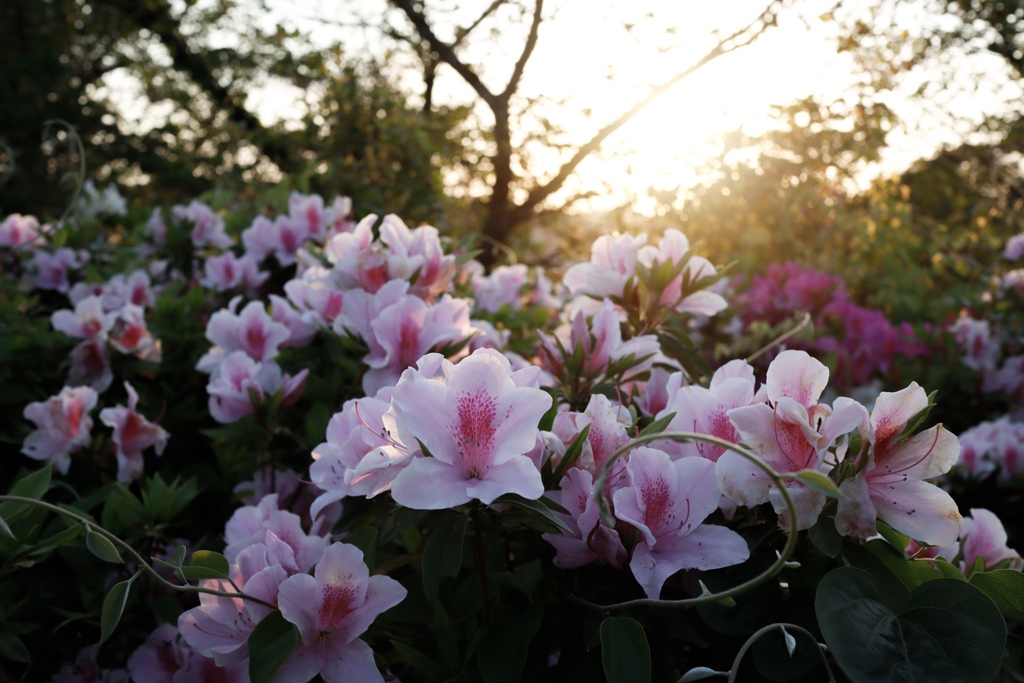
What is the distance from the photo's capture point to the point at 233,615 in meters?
0.97

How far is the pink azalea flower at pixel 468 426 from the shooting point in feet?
2.58

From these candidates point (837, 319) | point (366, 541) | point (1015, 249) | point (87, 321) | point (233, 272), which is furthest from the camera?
point (1015, 249)

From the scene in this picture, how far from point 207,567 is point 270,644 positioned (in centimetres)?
16

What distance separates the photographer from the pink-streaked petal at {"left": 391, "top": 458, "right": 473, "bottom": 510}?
2.52ft

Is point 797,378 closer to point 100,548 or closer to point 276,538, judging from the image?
point 276,538

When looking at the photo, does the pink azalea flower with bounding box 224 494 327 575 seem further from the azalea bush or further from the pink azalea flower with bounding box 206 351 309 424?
the pink azalea flower with bounding box 206 351 309 424

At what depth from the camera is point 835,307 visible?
11.2ft

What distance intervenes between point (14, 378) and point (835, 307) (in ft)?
11.4

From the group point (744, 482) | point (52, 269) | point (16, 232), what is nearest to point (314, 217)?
point (52, 269)

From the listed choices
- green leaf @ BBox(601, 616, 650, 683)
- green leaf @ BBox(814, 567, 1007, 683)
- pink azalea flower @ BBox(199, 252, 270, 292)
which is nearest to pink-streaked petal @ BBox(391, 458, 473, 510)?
green leaf @ BBox(601, 616, 650, 683)

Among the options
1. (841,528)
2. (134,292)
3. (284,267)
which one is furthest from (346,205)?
(841,528)

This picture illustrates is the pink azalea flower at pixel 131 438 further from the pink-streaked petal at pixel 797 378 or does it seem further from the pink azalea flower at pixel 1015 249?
the pink azalea flower at pixel 1015 249

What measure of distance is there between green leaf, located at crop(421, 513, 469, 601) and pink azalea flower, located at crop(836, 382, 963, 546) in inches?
18.8

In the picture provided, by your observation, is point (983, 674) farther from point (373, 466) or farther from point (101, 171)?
point (101, 171)
